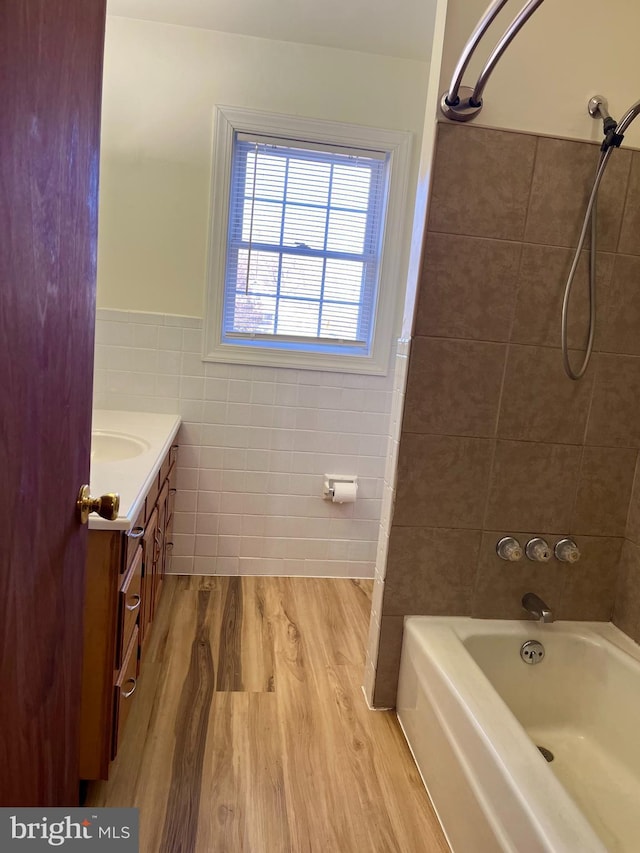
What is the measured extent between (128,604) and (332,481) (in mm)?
1613

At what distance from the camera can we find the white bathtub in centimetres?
125

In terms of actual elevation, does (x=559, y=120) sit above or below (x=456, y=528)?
above

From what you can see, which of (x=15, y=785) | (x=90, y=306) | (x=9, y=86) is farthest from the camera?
(x=90, y=306)

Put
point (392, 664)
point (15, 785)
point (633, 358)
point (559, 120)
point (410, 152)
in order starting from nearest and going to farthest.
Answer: point (15, 785) < point (559, 120) < point (633, 358) < point (392, 664) < point (410, 152)

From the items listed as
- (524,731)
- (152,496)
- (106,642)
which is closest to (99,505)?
(106,642)

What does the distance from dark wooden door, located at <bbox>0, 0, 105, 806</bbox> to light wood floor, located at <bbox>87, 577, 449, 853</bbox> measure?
75 cm

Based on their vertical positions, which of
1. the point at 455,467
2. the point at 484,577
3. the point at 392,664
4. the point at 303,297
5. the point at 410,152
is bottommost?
the point at 392,664

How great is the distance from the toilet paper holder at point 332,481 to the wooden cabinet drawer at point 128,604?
55.1 inches

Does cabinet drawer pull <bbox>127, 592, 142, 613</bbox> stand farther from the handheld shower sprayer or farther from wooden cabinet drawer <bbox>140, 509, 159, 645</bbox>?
the handheld shower sprayer

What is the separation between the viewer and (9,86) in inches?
25.0

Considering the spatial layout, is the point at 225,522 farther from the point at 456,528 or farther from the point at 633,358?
the point at 633,358

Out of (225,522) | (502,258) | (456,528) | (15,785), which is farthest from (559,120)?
(225,522)

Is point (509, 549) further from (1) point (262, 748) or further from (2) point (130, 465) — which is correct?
(2) point (130, 465)

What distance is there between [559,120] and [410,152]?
128 centimetres
